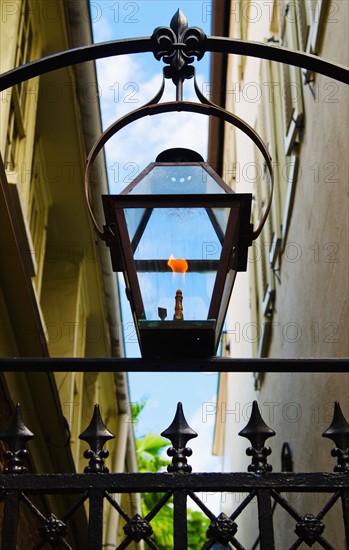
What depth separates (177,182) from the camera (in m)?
2.89

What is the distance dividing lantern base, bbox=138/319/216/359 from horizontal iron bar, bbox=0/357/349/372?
0.02 meters

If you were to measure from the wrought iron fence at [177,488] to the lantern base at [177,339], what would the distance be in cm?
17

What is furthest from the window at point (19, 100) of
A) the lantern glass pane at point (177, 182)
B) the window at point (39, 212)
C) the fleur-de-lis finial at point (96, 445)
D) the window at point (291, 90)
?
the fleur-de-lis finial at point (96, 445)

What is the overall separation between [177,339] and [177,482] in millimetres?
413

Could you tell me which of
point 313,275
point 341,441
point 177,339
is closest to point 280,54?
point 177,339

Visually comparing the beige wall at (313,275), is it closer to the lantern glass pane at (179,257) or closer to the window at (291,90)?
the window at (291,90)

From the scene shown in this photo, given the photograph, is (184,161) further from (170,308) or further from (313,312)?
(313,312)

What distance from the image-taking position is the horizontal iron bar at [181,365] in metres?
2.74

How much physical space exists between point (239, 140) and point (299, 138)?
24.7ft

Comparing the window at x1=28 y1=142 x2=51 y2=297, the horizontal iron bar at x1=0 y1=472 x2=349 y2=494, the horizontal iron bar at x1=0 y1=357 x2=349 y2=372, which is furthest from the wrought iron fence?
the window at x1=28 y1=142 x2=51 y2=297

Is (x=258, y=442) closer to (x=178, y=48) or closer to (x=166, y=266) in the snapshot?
(x=166, y=266)

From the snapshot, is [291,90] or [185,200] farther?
[291,90]

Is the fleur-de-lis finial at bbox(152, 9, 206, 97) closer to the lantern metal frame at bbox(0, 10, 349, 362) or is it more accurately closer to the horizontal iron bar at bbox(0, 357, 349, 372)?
the lantern metal frame at bbox(0, 10, 349, 362)

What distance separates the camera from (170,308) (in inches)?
106
